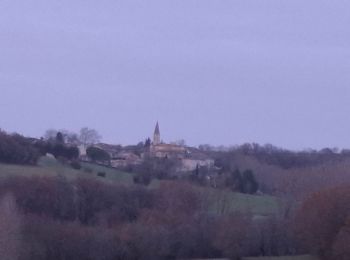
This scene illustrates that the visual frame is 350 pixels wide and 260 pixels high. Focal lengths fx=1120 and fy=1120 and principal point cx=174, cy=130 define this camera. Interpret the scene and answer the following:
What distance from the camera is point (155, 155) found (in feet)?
309

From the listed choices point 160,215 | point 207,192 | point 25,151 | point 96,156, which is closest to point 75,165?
point 25,151

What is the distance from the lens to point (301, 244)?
49.8m

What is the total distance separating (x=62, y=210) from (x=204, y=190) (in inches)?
375

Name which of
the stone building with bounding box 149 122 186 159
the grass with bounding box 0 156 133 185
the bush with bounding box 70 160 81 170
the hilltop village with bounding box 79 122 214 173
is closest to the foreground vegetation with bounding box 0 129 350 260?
the grass with bounding box 0 156 133 185

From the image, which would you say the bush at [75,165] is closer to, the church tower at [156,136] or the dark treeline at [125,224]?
the dark treeline at [125,224]

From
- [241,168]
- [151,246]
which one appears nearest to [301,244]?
[151,246]

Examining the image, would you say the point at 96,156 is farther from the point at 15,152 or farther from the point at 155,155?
the point at 15,152

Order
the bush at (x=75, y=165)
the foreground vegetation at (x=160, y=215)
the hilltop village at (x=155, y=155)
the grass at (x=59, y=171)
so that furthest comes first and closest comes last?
the hilltop village at (x=155, y=155) → the bush at (x=75, y=165) → the grass at (x=59, y=171) → the foreground vegetation at (x=160, y=215)

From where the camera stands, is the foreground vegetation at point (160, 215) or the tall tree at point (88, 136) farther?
the tall tree at point (88, 136)

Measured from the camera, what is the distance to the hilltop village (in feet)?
270

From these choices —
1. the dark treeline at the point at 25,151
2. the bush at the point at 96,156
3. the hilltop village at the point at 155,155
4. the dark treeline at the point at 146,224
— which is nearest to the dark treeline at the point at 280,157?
the hilltop village at the point at 155,155

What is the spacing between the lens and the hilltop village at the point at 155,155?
270ft

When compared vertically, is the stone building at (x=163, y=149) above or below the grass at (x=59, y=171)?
above

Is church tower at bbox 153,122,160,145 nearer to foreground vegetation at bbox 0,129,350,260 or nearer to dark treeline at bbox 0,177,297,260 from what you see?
foreground vegetation at bbox 0,129,350,260
